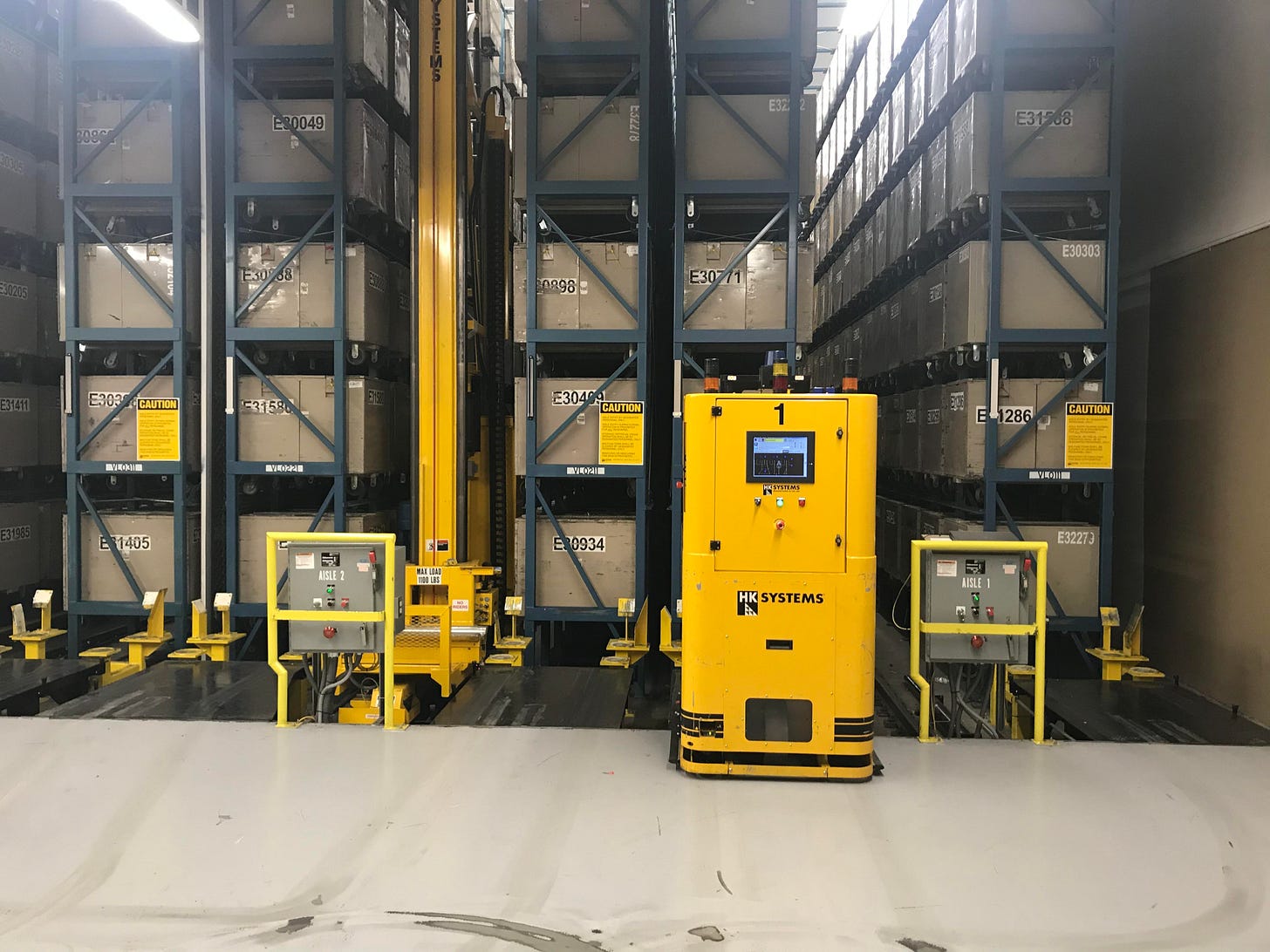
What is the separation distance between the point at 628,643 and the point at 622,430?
5.44ft

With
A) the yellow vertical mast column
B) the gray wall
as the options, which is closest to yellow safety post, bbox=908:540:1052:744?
the gray wall

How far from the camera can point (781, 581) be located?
3.74 m

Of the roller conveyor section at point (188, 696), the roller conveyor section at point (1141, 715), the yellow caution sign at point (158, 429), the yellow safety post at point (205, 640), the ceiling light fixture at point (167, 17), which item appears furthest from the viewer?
the yellow caution sign at point (158, 429)

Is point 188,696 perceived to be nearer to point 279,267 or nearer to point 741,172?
point 279,267

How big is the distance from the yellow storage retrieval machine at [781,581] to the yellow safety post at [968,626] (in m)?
0.49

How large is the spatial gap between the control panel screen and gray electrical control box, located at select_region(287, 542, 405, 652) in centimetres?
209

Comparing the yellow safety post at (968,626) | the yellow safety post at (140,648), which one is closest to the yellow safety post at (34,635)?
the yellow safety post at (140,648)

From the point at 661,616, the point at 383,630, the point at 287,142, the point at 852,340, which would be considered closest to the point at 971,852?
the point at 383,630

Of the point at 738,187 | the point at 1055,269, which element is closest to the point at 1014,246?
the point at 1055,269

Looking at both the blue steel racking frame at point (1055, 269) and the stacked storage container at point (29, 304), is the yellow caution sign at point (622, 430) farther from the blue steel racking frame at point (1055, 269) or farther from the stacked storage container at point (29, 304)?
the stacked storage container at point (29, 304)

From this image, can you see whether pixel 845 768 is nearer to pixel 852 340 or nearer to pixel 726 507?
pixel 726 507

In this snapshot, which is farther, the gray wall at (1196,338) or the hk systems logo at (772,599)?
the gray wall at (1196,338)

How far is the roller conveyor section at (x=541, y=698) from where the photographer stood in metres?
4.83

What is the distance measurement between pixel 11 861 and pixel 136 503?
457 centimetres
